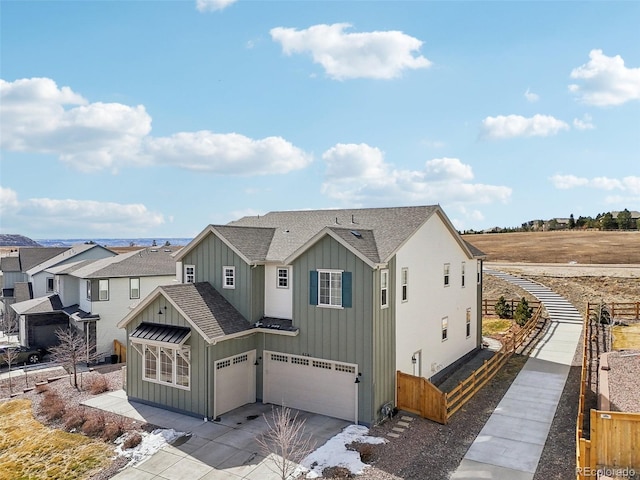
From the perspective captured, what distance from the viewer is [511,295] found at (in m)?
39.5

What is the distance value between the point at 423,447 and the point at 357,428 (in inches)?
99.6

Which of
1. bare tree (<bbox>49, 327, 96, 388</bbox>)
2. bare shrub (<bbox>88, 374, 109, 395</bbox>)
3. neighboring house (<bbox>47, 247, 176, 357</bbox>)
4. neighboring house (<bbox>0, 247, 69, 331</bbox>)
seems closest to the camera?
bare shrub (<bbox>88, 374, 109, 395</bbox>)

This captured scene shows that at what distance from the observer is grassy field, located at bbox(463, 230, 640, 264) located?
52.8 m

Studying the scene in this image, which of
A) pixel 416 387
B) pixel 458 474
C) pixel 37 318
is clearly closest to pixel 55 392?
pixel 37 318

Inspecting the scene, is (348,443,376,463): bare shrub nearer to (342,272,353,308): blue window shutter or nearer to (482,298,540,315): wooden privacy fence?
(342,272,353,308): blue window shutter

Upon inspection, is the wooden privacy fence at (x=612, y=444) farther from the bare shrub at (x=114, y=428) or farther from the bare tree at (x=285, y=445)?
the bare shrub at (x=114, y=428)

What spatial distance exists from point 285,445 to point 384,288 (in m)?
Answer: 7.13

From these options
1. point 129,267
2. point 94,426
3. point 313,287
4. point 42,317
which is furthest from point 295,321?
point 42,317

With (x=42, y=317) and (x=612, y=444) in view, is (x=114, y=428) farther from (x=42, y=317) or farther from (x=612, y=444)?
(x=42, y=317)

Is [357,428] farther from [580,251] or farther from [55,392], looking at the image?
[580,251]

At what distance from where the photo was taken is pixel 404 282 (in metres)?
18.4

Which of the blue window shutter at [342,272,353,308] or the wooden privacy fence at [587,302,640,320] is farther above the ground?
the blue window shutter at [342,272,353,308]

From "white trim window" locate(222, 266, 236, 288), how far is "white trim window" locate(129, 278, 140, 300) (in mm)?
14492

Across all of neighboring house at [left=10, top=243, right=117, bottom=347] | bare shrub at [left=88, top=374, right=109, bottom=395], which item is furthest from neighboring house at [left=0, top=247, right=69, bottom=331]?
bare shrub at [left=88, top=374, right=109, bottom=395]
